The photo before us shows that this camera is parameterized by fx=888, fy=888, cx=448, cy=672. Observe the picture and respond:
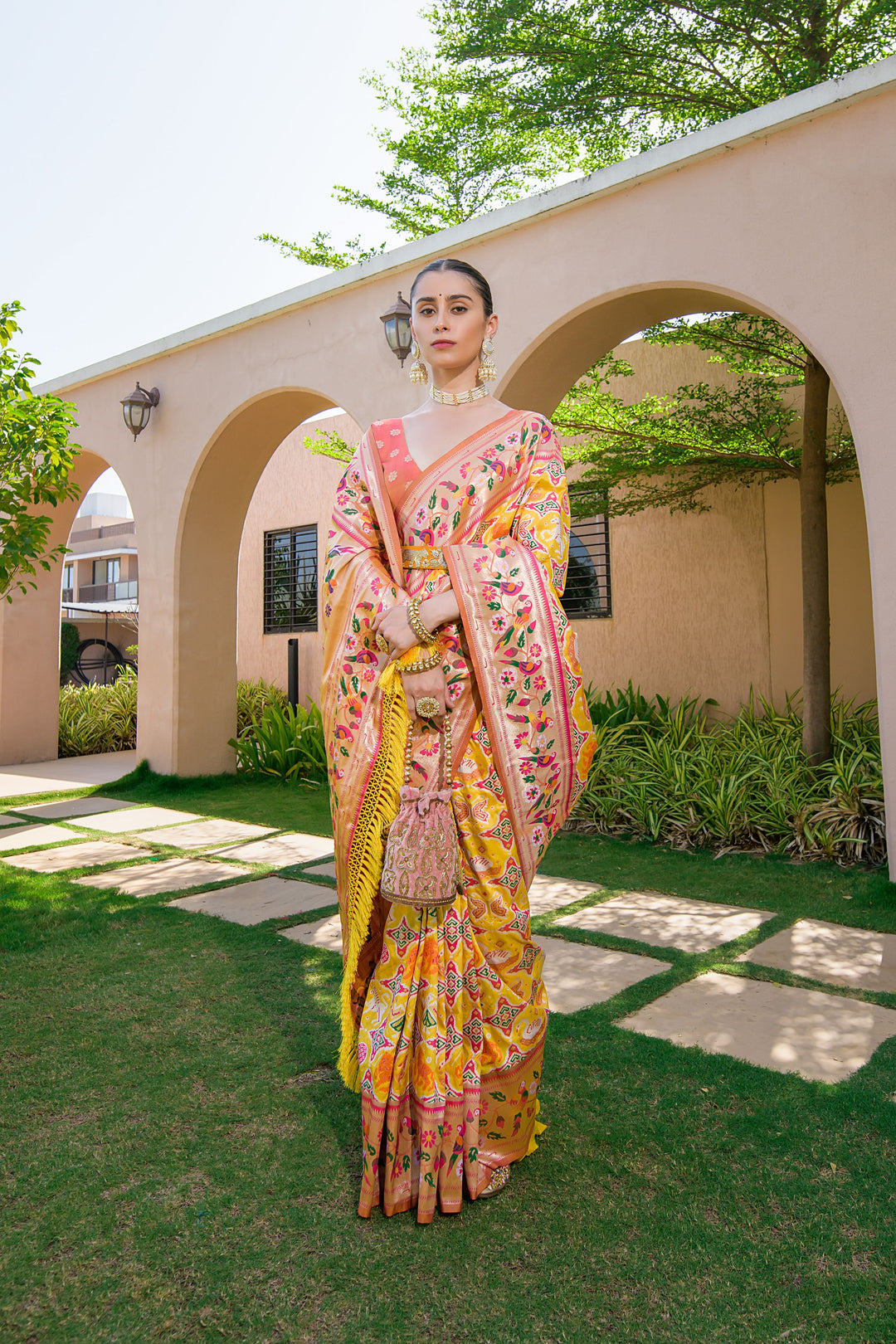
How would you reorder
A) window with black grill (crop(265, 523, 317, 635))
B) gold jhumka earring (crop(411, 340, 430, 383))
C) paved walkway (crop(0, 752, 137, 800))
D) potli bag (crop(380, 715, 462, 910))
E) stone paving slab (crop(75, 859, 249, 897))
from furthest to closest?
window with black grill (crop(265, 523, 317, 635)), paved walkway (crop(0, 752, 137, 800)), stone paving slab (crop(75, 859, 249, 897)), gold jhumka earring (crop(411, 340, 430, 383)), potli bag (crop(380, 715, 462, 910))

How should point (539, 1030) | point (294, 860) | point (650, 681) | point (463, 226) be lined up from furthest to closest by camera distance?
point (650, 681)
point (463, 226)
point (294, 860)
point (539, 1030)

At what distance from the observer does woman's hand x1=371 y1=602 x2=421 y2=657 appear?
1.67 m

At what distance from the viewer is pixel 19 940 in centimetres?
310

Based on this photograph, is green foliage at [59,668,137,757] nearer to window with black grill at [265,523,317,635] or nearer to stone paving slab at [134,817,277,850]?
window with black grill at [265,523,317,635]

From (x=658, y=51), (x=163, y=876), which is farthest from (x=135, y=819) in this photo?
(x=658, y=51)

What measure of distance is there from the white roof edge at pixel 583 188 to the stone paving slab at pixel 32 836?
11.8 feet

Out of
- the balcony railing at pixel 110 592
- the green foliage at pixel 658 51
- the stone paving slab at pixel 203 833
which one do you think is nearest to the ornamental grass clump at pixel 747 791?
the stone paving slab at pixel 203 833

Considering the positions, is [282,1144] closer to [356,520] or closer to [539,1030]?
[539,1030]

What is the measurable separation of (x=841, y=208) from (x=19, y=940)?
4.25 m

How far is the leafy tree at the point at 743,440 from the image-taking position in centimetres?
507

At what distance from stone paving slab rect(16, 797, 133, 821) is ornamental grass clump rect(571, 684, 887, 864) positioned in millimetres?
3149

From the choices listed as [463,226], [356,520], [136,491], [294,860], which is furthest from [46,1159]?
[136,491]

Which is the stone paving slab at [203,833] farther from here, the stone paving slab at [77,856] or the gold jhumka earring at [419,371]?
the gold jhumka earring at [419,371]

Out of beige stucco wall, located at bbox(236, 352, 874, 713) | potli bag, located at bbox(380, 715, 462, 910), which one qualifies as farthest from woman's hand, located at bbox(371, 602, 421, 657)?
beige stucco wall, located at bbox(236, 352, 874, 713)
